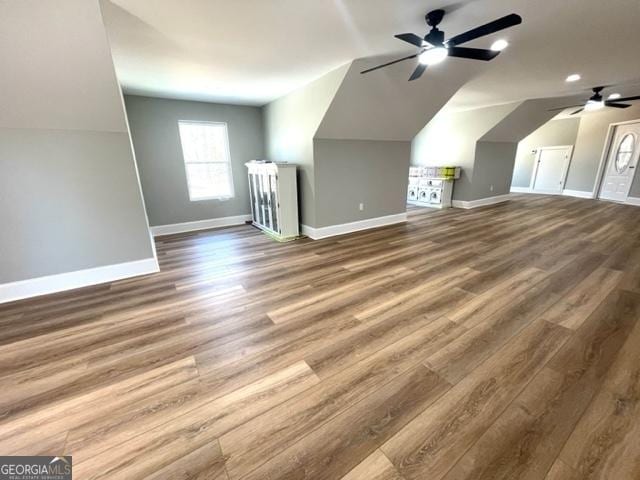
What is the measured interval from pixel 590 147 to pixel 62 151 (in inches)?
485

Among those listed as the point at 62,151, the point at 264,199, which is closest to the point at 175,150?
the point at 264,199

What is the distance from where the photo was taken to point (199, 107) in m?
5.05

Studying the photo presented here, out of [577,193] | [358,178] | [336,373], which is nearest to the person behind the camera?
[336,373]

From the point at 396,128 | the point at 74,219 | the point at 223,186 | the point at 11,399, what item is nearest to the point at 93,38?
the point at 74,219

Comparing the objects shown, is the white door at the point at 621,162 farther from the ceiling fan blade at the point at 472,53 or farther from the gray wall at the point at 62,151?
the gray wall at the point at 62,151

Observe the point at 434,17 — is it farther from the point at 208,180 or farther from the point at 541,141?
the point at 541,141

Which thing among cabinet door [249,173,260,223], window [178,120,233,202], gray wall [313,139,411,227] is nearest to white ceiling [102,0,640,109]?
window [178,120,233,202]

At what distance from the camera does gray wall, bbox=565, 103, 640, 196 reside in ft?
24.1

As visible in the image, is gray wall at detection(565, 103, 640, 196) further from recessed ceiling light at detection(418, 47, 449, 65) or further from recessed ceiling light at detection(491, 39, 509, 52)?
recessed ceiling light at detection(418, 47, 449, 65)

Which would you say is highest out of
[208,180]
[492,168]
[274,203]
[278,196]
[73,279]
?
[492,168]

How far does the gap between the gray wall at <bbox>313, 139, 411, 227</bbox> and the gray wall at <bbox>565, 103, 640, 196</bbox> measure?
6923 millimetres

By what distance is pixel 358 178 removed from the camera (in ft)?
16.0

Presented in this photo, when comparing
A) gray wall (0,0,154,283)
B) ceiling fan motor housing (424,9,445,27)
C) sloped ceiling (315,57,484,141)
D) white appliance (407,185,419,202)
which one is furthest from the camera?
white appliance (407,185,419,202)

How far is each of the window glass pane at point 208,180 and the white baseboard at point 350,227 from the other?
2.17 meters
